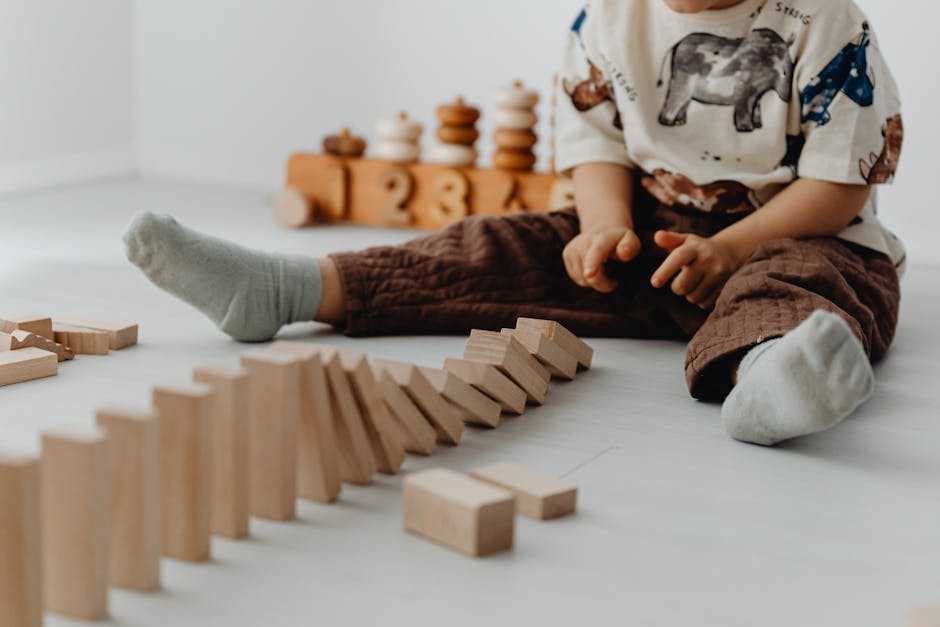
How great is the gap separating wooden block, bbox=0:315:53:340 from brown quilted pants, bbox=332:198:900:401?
0.29m

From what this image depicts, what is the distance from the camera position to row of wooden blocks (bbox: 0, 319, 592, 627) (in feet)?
2.03

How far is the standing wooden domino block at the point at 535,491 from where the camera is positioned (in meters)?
0.81

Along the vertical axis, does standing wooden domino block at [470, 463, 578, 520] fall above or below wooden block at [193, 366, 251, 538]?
below

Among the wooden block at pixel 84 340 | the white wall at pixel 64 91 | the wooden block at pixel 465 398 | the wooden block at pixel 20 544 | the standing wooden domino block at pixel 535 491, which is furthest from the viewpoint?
the white wall at pixel 64 91

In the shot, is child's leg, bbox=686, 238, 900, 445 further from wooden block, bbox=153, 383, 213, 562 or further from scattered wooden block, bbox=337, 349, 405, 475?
wooden block, bbox=153, 383, 213, 562

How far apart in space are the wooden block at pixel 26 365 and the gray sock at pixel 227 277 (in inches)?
4.9

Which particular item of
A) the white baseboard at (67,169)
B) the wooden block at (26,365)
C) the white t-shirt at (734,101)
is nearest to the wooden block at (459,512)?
the wooden block at (26,365)

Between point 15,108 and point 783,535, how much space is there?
1.81 m

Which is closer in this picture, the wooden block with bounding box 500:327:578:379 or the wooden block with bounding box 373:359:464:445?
the wooden block with bounding box 373:359:464:445

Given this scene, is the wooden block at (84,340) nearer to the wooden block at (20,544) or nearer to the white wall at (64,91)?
the wooden block at (20,544)

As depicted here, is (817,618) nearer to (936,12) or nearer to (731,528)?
(731,528)

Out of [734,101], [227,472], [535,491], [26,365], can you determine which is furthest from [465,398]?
[734,101]

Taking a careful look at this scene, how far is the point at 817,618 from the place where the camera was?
69cm

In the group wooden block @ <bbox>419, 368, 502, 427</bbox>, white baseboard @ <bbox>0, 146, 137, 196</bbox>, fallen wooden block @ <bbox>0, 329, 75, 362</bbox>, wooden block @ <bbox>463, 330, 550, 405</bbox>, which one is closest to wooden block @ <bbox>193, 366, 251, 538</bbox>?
wooden block @ <bbox>419, 368, 502, 427</bbox>
